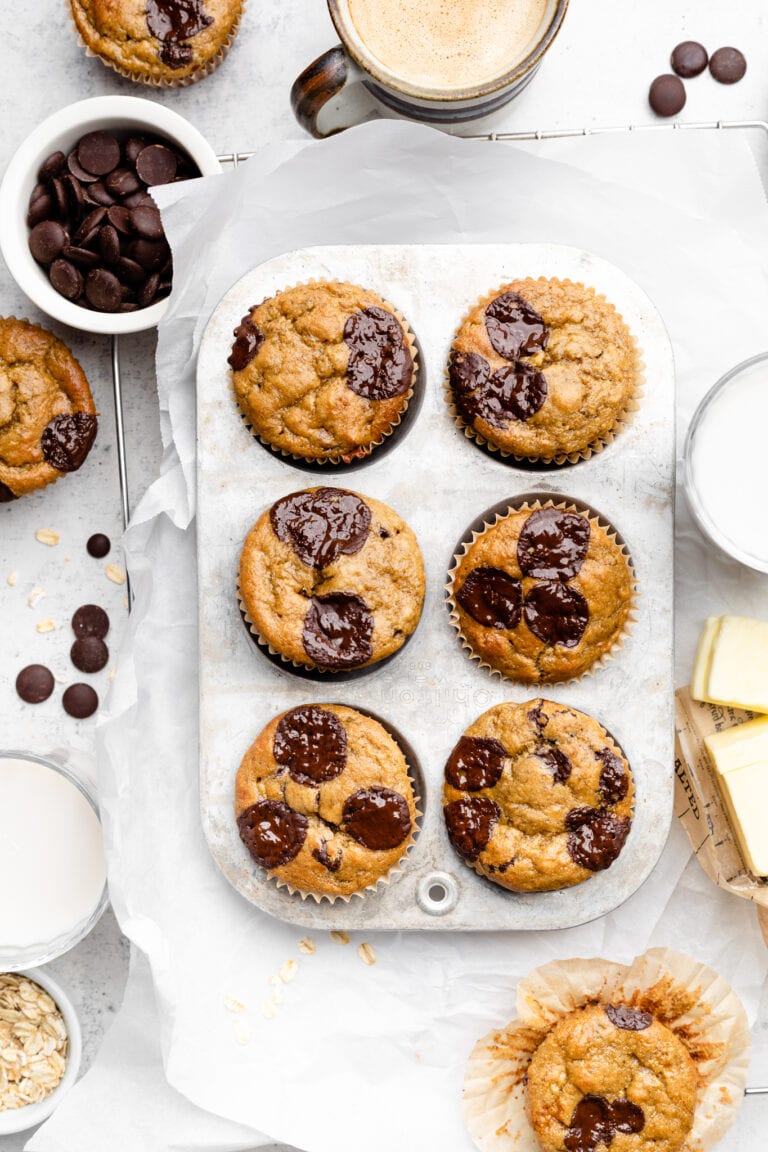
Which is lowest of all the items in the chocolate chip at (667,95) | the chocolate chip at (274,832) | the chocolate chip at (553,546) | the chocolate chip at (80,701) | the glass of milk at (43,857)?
the glass of milk at (43,857)

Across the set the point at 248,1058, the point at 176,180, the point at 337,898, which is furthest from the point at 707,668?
the point at 176,180

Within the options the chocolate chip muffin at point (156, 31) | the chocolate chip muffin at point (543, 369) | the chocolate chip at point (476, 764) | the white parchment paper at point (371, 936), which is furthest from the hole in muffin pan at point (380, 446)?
the chocolate chip muffin at point (156, 31)

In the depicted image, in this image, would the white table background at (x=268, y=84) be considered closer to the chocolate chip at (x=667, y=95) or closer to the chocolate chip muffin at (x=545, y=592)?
the chocolate chip at (x=667, y=95)

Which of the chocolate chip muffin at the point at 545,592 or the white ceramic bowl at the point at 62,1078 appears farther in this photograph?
the white ceramic bowl at the point at 62,1078

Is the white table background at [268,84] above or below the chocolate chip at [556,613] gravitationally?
above

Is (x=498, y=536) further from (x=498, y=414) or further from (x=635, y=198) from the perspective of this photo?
(x=635, y=198)

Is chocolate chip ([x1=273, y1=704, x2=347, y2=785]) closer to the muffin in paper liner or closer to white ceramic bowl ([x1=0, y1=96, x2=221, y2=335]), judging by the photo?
the muffin in paper liner

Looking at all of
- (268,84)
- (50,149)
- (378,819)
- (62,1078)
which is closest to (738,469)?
(378,819)
